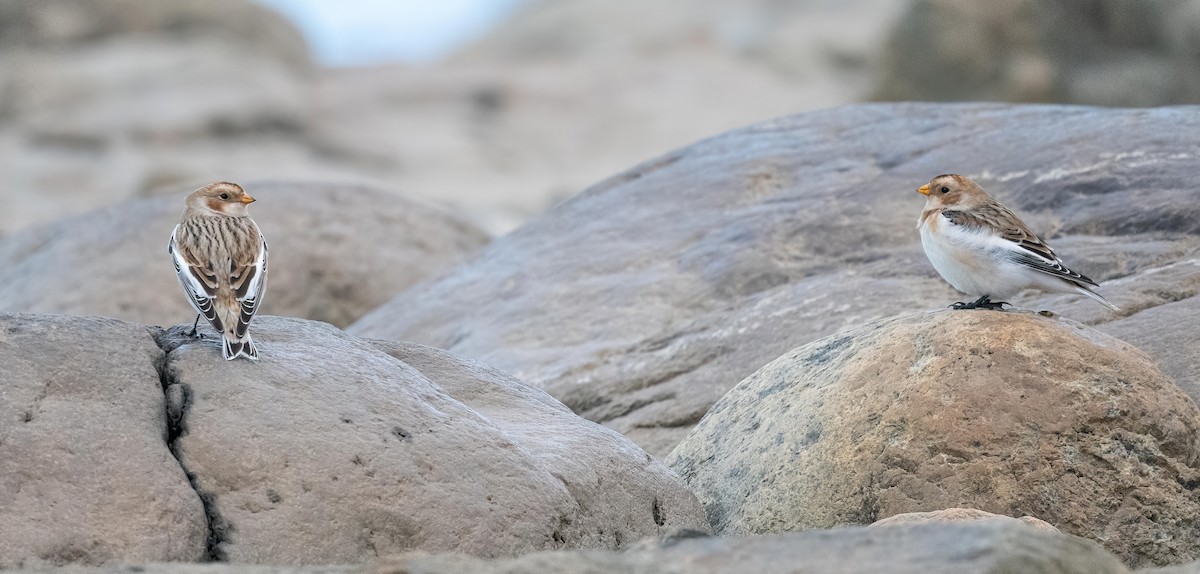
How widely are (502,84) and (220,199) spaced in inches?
1027

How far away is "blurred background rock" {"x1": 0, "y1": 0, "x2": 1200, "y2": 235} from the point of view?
924 inches

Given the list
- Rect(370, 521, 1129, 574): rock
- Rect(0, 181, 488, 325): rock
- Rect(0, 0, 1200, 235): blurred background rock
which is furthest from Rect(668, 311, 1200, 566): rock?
Rect(0, 0, 1200, 235): blurred background rock

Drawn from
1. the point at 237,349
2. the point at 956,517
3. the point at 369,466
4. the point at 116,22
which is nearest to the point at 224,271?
the point at 237,349

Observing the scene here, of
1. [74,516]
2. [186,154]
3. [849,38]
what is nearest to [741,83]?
[849,38]

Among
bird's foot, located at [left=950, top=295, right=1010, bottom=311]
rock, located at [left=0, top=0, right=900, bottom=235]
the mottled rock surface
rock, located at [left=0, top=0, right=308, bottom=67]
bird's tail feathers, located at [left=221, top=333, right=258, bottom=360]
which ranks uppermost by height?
the mottled rock surface

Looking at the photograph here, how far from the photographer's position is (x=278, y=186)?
13.4 meters

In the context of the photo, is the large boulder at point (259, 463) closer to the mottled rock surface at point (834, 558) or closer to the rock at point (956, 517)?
the mottled rock surface at point (834, 558)

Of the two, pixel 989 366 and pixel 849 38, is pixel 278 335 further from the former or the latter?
pixel 849 38

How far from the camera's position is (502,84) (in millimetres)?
33562

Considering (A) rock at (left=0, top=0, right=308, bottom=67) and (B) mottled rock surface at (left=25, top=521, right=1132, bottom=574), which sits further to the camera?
(A) rock at (left=0, top=0, right=308, bottom=67)

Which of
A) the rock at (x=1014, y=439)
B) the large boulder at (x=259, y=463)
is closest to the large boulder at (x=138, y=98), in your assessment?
the large boulder at (x=259, y=463)

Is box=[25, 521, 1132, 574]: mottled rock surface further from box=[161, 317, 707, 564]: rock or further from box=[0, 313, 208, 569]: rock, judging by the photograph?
box=[161, 317, 707, 564]: rock

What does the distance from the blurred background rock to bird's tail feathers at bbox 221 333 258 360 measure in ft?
51.7

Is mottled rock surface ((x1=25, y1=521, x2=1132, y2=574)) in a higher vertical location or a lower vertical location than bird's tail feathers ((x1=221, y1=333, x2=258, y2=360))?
higher
